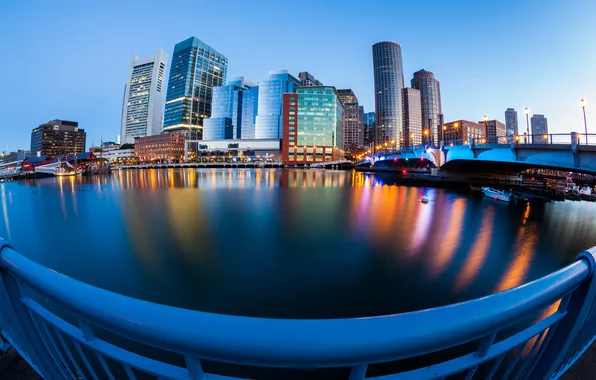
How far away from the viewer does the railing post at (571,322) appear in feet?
5.84

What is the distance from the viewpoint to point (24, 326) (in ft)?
6.93

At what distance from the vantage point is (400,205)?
25.7 meters

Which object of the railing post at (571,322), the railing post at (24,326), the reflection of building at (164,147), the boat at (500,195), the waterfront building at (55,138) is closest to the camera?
the railing post at (571,322)

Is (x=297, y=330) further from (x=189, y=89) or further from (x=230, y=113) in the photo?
(x=189, y=89)

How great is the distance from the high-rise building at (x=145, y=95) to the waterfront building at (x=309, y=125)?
122695 millimetres

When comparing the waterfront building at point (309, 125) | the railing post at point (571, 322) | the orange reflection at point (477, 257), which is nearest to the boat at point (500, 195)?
the orange reflection at point (477, 257)

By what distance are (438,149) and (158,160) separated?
153 metres

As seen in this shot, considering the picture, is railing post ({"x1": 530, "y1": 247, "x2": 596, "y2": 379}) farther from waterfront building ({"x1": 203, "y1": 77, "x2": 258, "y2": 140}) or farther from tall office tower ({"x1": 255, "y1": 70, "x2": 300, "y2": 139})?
waterfront building ({"x1": 203, "y1": 77, "x2": 258, "y2": 140})

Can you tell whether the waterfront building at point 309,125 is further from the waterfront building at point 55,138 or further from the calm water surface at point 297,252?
the waterfront building at point 55,138

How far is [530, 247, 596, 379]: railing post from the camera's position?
5.84ft

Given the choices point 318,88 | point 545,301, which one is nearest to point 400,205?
point 545,301

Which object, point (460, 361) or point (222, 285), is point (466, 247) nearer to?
point (222, 285)

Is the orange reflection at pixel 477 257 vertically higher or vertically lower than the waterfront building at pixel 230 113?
lower

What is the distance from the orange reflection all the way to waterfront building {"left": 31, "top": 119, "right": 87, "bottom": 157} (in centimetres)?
21492
